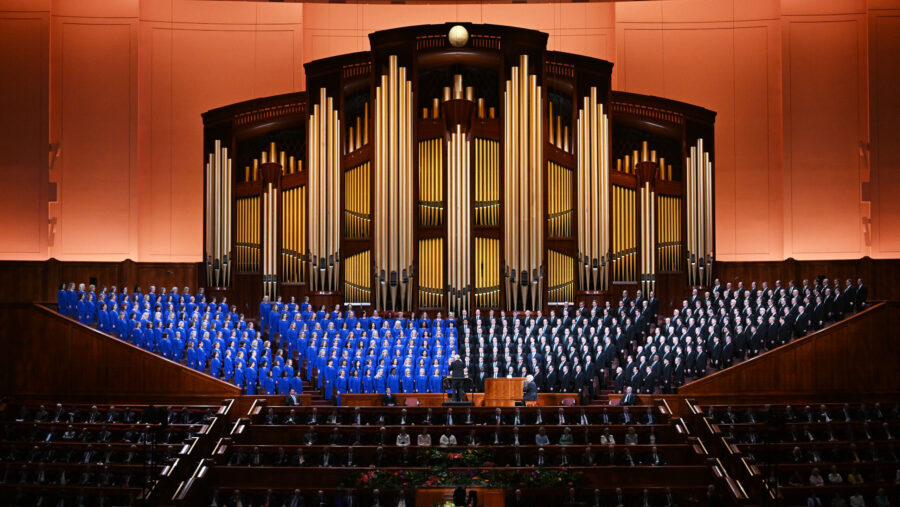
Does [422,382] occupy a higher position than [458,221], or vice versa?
[458,221]

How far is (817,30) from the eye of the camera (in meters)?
17.9

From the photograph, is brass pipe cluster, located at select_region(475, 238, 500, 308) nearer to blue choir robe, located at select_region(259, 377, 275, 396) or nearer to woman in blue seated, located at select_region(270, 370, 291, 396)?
woman in blue seated, located at select_region(270, 370, 291, 396)

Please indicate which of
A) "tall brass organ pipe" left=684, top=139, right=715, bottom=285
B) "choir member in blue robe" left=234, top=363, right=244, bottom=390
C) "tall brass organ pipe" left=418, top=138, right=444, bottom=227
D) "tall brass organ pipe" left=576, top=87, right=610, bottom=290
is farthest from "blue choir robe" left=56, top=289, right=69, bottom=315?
"tall brass organ pipe" left=684, top=139, right=715, bottom=285

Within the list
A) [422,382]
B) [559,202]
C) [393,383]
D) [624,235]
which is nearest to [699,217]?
[624,235]

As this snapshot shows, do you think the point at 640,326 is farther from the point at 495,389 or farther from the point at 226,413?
the point at 226,413

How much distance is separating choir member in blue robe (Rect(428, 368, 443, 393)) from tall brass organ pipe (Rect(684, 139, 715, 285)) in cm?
491

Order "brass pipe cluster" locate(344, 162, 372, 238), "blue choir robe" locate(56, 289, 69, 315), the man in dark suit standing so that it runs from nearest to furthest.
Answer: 1. the man in dark suit standing
2. "blue choir robe" locate(56, 289, 69, 315)
3. "brass pipe cluster" locate(344, 162, 372, 238)

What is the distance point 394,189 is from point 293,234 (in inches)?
69.1

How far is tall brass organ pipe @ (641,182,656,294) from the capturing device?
53.5ft

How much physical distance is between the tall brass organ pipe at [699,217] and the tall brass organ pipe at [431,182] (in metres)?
3.76

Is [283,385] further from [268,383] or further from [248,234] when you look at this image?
[248,234]

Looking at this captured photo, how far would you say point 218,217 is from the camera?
16750mm

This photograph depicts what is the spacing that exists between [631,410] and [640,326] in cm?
226

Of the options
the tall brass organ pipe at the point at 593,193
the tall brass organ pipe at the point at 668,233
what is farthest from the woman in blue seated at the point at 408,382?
the tall brass organ pipe at the point at 668,233
